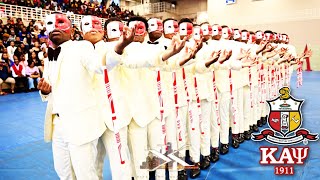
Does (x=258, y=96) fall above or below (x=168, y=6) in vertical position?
below

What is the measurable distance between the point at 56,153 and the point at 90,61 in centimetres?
108

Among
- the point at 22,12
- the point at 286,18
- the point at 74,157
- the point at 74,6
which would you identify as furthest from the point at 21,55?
the point at 286,18

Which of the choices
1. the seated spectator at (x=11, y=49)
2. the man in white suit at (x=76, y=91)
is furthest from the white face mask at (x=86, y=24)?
the seated spectator at (x=11, y=49)

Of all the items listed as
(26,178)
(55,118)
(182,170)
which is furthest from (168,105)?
(26,178)

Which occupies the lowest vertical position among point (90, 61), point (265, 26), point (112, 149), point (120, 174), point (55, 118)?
point (120, 174)

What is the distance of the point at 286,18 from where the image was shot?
1831cm

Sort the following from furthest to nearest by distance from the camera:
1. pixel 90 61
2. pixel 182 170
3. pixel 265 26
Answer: pixel 265 26 → pixel 182 170 → pixel 90 61

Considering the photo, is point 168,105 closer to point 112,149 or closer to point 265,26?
point 112,149

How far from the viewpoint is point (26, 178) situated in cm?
359

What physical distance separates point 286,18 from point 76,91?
1899 cm

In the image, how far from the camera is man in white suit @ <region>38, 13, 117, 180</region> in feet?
7.47

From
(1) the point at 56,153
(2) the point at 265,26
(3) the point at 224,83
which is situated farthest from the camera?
(2) the point at 265,26

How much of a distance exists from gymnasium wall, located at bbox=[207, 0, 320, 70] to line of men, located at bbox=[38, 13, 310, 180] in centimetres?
1592

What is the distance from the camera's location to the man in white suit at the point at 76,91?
228 cm
